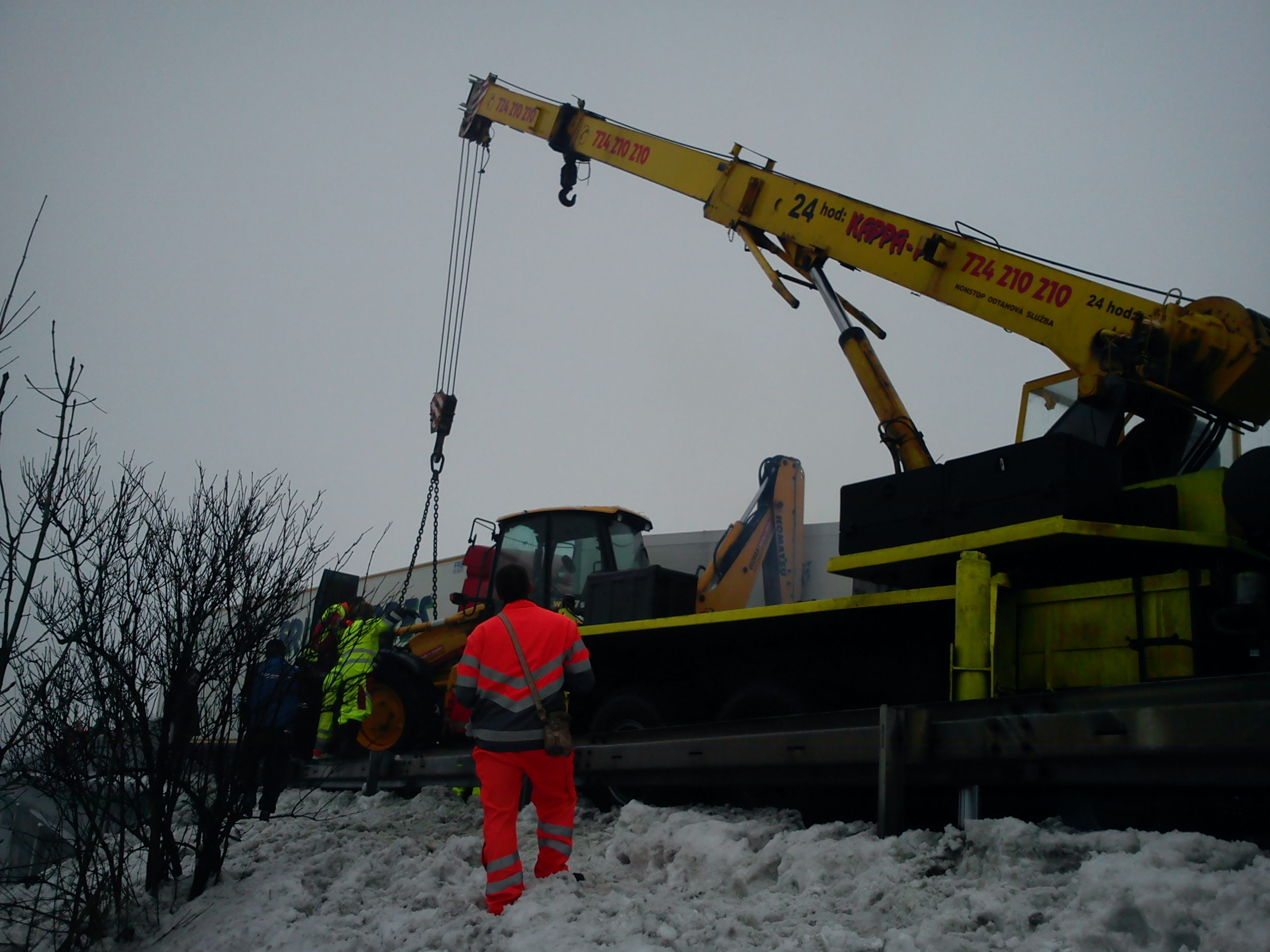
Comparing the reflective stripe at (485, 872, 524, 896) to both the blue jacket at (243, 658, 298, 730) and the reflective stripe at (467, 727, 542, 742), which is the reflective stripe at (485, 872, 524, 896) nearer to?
the reflective stripe at (467, 727, 542, 742)

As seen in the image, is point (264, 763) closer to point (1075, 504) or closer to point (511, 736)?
point (511, 736)

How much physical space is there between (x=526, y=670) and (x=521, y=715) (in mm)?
200

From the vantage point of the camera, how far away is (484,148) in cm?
1264

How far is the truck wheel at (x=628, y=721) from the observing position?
6.53 m

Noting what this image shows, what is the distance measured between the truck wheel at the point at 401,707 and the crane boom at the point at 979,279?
4.78 metres

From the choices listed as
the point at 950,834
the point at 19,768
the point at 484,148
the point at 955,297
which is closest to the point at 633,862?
the point at 950,834

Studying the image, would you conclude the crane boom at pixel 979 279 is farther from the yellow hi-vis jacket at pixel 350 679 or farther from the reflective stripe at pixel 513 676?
the yellow hi-vis jacket at pixel 350 679

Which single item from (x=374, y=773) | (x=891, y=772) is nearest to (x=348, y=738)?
(x=374, y=773)

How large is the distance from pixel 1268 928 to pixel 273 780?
470cm

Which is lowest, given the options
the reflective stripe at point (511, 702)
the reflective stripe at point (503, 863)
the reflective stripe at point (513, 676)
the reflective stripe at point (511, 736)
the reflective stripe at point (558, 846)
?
the reflective stripe at point (503, 863)

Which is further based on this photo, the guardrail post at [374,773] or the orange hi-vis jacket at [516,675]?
the guardrail post at [374,773]

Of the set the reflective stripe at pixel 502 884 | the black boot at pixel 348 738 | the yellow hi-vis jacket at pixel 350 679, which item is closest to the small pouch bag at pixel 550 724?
the reflective stripe at pixel 502 884

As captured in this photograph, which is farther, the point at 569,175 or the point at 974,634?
the point at 569,175

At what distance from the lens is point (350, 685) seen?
5898mm
